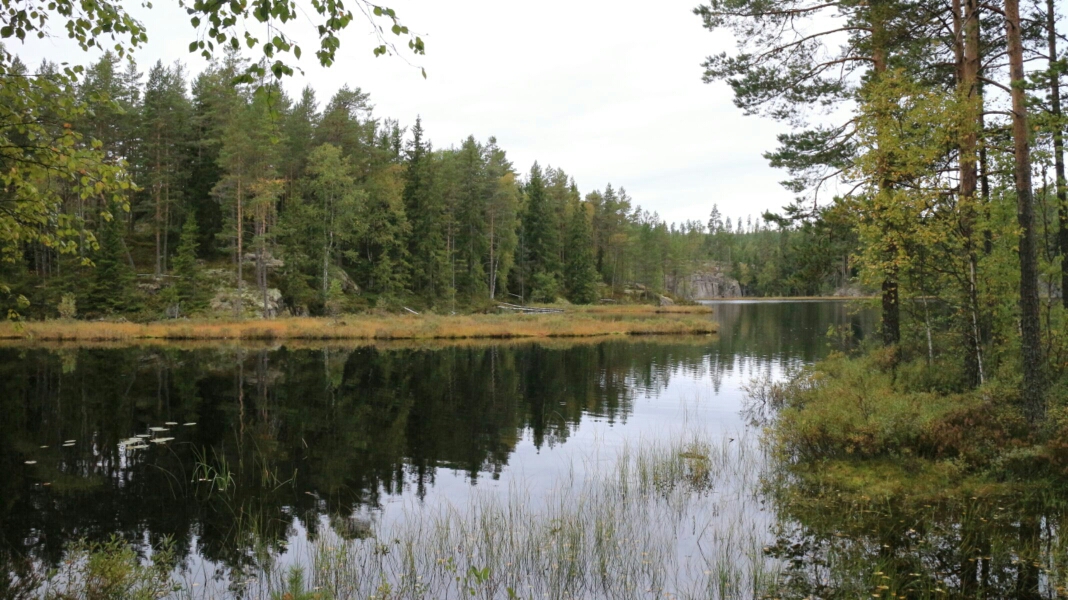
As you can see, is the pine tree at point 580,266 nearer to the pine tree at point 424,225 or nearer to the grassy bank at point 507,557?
the pine tree at point 424,225

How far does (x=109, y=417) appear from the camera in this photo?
16.3m

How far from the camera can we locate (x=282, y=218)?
51.4 meters

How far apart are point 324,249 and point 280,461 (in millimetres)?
40387

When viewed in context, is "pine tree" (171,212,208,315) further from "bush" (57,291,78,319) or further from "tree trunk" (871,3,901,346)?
"tree trunk" (871,3,901,346)

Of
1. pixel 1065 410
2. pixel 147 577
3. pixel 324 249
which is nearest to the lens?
pixel 147 577

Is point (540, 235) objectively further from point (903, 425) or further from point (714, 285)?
point (714, 285)

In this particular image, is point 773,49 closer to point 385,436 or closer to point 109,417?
point 385,436

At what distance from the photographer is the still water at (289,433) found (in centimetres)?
921

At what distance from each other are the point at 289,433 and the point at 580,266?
64.6 meters

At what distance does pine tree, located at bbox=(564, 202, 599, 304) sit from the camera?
77.3 metres

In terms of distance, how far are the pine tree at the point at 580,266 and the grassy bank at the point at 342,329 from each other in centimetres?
2747

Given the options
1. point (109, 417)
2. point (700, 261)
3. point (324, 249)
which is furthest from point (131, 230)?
point (700, 261)

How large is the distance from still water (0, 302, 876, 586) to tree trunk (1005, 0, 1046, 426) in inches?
238

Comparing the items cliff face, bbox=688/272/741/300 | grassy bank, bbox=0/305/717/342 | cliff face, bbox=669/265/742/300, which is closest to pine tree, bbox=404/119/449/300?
grassy bank, bbox=0/305/717/342
